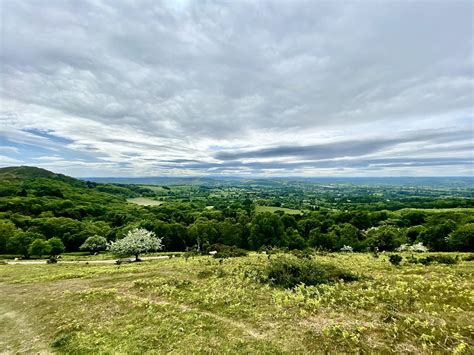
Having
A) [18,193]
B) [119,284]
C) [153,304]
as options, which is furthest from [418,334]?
[18,193]

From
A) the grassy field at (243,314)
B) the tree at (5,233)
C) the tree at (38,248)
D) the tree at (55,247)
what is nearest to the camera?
the grassy field at (243,314)

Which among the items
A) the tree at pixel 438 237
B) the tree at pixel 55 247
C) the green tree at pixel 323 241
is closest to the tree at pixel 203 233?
the green tree at pixel 323 241

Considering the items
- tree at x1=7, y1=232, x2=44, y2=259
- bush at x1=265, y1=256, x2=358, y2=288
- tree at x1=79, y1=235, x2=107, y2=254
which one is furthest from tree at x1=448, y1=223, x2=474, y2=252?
tree at x1=7, y1=232, x2=44, y2=259

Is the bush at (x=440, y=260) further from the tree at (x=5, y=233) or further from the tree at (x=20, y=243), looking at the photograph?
the tree at (x=5, y=233)

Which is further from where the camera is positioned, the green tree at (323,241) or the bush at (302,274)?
the green tree at (323,241)

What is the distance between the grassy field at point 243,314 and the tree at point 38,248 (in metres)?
36.0

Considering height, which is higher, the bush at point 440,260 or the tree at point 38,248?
the bush at point 440,260

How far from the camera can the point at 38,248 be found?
56.5m

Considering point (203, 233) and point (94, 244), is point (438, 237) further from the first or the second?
point (94, 244)

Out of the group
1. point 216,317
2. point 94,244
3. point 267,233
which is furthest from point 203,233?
point 216,317

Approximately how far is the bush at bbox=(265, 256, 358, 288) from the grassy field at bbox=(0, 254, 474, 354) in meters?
1.28

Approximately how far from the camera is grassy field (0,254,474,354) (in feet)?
46.2

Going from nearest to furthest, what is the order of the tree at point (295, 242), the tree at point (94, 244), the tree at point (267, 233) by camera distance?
the tree at point (94, 244), the tree at point (267, 233), the tree at point (295, 242)

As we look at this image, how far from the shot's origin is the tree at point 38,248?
184 ft
